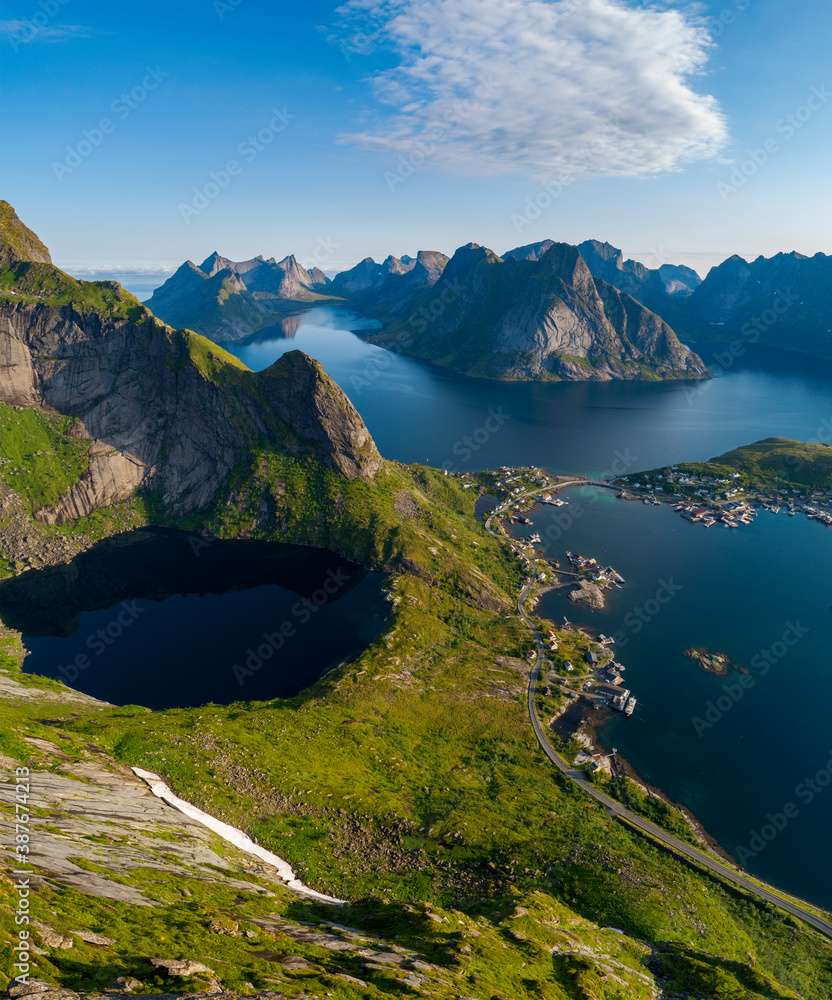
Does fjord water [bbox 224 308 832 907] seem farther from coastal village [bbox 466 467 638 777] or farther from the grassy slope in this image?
the grassy slope

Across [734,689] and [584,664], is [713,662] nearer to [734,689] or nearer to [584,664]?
[734,689]

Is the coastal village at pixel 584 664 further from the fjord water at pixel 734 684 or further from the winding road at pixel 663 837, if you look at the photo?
the winding road at pixel 663 837

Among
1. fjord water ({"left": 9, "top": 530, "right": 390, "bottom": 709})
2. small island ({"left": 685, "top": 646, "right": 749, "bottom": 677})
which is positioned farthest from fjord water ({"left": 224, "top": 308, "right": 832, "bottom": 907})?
fjord water ({"left": 9, "top": 530, "right": 390, "bottom": 709})

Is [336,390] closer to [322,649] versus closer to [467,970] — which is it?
[322,649]

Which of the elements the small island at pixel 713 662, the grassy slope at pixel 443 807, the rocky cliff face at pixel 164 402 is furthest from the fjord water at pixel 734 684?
the rocky cliff face at pixel 164 402

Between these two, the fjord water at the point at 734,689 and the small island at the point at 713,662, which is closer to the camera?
the fjord water at the point at 734,689
